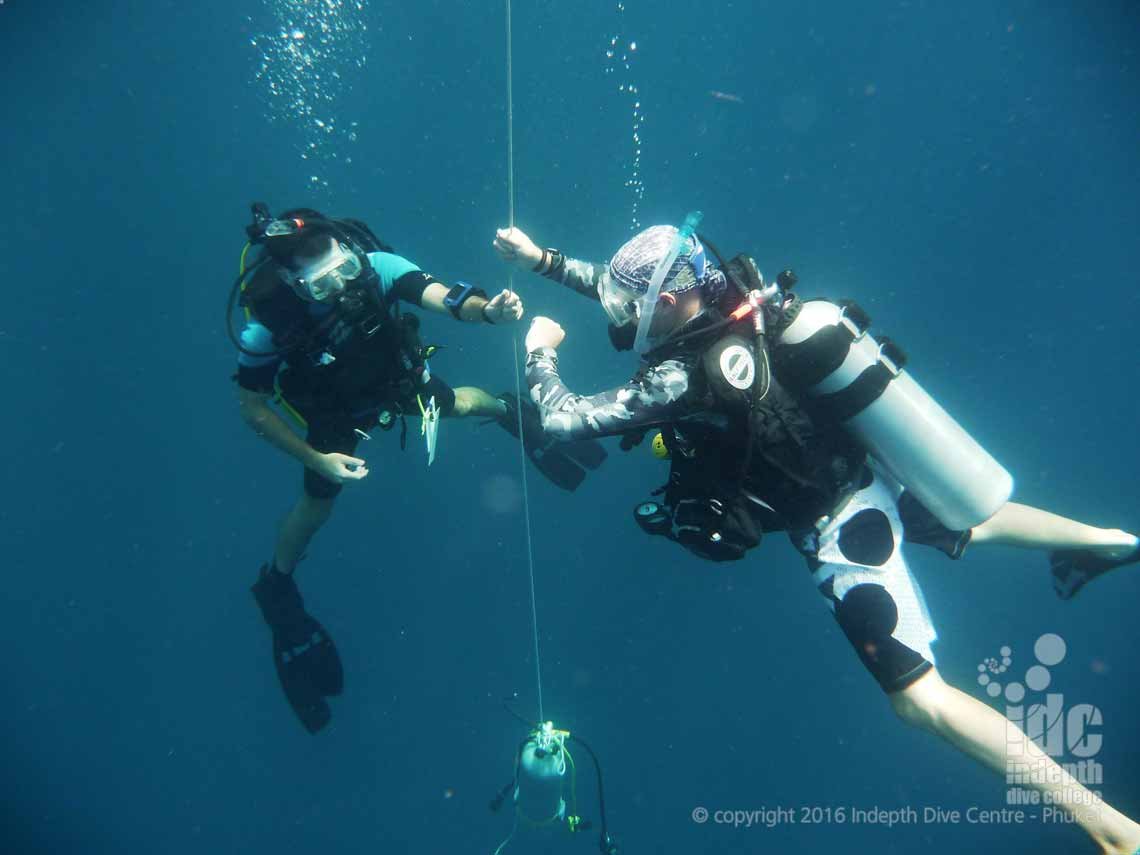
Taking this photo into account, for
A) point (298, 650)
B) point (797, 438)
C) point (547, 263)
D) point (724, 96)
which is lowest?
point (298, 650)

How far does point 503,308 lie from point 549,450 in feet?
10.5

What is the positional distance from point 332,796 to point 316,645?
20.0ft

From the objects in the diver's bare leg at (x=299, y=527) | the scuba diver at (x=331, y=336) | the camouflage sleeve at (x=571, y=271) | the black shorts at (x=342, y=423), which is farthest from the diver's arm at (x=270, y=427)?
the camouflage sleeve at (x=571, y=271)

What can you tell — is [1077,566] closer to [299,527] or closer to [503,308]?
[503,308]

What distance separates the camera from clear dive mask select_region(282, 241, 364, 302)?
353 cm

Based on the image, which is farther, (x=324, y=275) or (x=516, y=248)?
(x=516, y=248)

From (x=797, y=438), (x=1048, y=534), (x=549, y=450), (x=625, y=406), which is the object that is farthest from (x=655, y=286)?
(x=549, y=450)

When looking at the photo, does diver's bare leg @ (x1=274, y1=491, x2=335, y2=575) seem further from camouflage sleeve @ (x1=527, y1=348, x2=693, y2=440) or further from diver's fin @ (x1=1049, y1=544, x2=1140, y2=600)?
diver's fin @ (x1=1049, y1=544, x2=1140, y2=600)

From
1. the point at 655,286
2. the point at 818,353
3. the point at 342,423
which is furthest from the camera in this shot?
the point at 342,423

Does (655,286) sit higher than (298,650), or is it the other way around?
(655,286)

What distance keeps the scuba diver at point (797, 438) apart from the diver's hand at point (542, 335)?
1 cm

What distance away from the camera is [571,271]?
407 cm

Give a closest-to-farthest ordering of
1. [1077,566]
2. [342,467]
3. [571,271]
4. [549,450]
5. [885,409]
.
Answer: [885,409] < [342,467] < [571,271] < [1077,566] < [549,450]

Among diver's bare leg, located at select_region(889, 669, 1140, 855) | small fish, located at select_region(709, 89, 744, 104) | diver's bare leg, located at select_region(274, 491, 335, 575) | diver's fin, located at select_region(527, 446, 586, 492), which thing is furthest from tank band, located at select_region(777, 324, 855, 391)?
small fish, located at select_region(709, 89, 744, 104)
